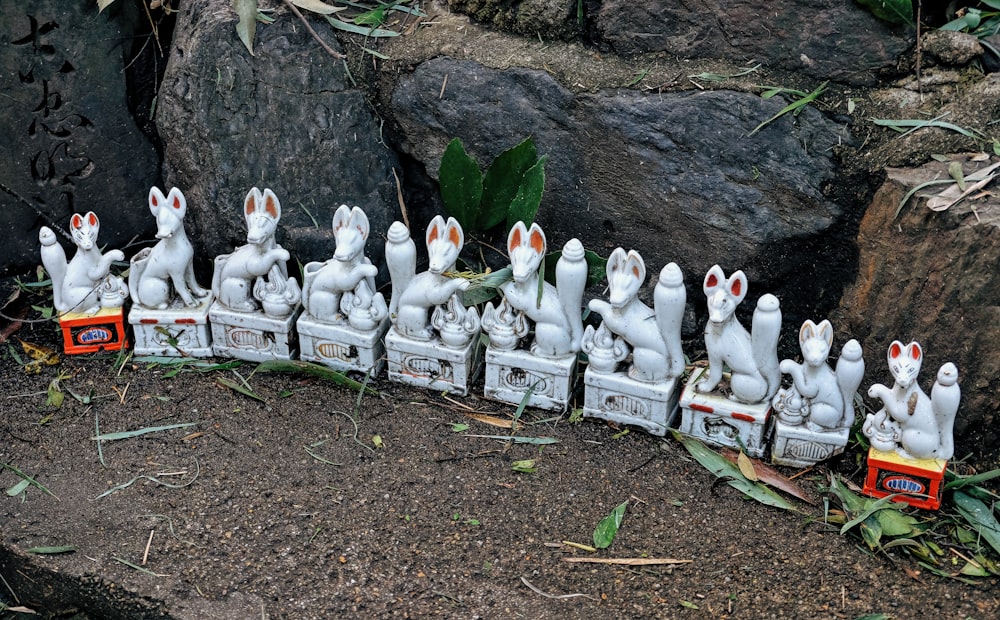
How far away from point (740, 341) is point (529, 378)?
63 cm

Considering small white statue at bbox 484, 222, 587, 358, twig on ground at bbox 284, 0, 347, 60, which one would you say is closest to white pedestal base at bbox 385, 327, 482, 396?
small white statue at bbox 484, 222, 587, 358

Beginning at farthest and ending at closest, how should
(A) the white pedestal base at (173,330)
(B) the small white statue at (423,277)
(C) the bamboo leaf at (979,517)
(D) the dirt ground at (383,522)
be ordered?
(A) the white pedestal base at (173,330) → (B) the small white statue at (423,277) → (C) the bamboo leaf at (979,517) → (D) the dirt ground at (383,522)

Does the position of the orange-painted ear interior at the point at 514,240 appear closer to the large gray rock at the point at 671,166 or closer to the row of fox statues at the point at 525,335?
Answer: the row of fox statues at the point at 525,335

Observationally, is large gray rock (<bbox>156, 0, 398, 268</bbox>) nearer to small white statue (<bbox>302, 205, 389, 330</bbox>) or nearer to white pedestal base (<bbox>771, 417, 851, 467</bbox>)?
small white statue (<bbox>302, 205, 389, 330</bbox>)

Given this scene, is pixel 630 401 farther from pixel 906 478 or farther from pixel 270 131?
pixel 270 131

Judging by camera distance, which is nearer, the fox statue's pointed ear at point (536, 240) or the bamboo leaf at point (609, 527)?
the bamboo leaf at point (609, 527)

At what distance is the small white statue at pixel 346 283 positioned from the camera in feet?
10.4

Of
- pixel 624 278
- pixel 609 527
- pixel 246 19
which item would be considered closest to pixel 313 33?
pixel 246 19

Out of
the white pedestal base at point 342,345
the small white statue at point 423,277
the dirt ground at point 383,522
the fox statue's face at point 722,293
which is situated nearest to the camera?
the dirt ground at point 383,522

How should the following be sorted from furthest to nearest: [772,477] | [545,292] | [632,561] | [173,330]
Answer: [173,330] < [545,292] < [772,477] < [632,561]

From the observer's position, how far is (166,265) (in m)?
3.35

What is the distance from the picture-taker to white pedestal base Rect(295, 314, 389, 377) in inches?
130

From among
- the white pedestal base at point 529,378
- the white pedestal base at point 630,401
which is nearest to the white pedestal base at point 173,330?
the white pedestal base at point 529,378

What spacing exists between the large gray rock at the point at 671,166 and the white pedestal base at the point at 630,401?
0.54 m
